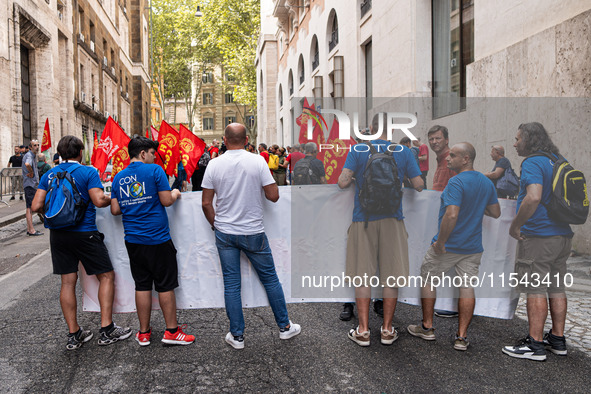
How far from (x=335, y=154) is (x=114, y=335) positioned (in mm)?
2714

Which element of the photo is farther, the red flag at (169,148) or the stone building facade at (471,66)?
the red flag at (169,148)

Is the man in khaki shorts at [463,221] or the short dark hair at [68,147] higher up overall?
the short dark hair at [68,147]

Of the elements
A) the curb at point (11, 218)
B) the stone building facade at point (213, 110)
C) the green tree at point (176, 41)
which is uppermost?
the green tree at point (176, 41)

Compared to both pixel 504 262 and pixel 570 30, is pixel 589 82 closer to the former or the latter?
pixel 570 30

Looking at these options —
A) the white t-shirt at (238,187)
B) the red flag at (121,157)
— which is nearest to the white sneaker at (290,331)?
the white t-shirt at (238,187)

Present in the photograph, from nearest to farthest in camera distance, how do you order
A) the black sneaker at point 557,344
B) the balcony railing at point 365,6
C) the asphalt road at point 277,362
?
the asphalt road at point 277,362 → the black sneaker at point 557,344 → the balcony railing at point 365,6

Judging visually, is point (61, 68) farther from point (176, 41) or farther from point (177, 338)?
point (176, 41)

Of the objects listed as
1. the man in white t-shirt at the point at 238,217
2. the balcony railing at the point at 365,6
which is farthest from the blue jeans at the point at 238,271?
the balcony railing at the point at 365,6

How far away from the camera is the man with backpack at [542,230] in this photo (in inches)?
157

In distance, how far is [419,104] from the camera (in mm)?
12914

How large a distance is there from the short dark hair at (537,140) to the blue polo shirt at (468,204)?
17.0 inches

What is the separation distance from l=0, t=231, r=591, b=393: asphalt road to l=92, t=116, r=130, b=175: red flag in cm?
379

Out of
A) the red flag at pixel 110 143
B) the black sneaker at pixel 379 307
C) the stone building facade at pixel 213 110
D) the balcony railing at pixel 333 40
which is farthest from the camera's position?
the stone building facade at pixel 213 110

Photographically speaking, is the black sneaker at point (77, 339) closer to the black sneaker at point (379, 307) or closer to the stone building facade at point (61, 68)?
the black sneaker at point (379, 307)
